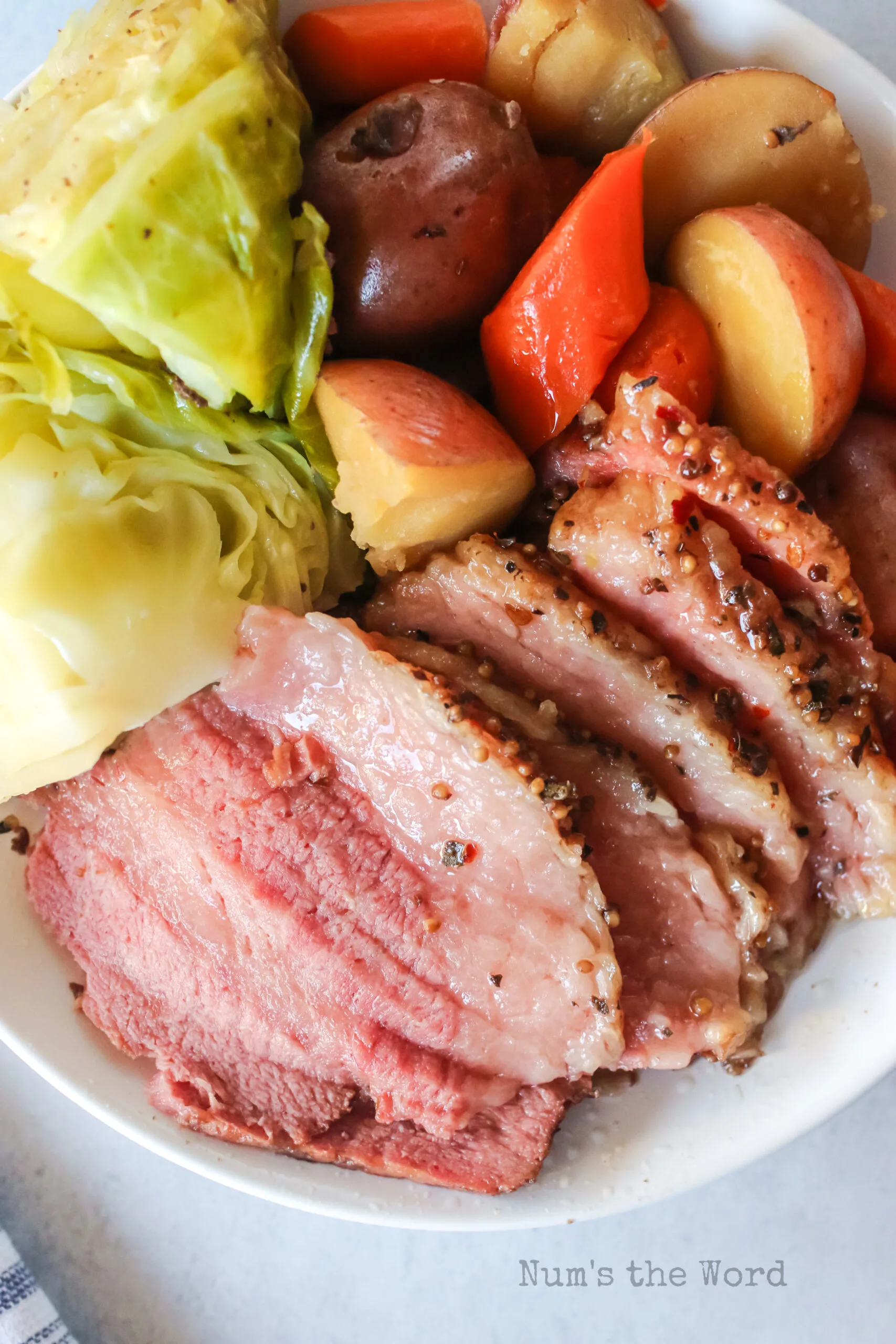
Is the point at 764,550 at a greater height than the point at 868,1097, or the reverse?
the point at 764,550

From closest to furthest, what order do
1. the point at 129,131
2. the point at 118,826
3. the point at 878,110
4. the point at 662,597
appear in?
the point at 129,131, the point at 662,597, the point at 878,110, the point at 118,826

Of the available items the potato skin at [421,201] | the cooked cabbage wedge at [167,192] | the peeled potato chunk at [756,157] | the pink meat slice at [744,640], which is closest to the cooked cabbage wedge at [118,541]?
the cooked cabbage wedge at [167,192]

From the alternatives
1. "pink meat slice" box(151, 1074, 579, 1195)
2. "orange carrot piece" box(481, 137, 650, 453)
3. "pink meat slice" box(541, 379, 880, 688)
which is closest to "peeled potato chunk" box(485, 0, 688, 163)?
"orange carrot piece" box(481, 137, 650, 453)

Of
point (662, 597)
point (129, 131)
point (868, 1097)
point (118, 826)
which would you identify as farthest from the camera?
point (868, 1097)

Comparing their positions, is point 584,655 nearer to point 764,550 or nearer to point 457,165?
point 764,550

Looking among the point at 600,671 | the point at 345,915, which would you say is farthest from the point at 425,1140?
the point at 600,671

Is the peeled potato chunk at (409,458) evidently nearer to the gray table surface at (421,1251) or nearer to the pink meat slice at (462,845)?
the pink meat slice at (462,845)

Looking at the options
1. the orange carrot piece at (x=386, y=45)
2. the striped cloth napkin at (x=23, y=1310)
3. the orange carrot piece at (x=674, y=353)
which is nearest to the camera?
the orange carrot piece at (x=674, y=353)

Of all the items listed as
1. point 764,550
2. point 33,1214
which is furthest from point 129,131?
point 33,1214
